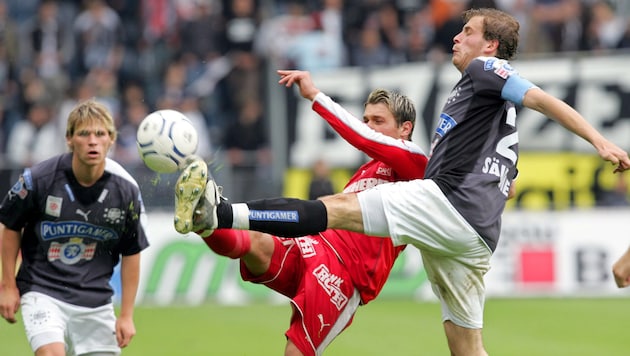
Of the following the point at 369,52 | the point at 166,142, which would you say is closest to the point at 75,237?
the point at 166,142

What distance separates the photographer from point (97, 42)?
18.0 meters

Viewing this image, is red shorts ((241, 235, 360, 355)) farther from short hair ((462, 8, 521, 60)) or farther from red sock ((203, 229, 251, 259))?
short hair ((462, 8, 521, 60))

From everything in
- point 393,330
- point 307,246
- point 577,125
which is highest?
point 577,125

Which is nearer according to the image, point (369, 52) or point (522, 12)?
point (369, 52)

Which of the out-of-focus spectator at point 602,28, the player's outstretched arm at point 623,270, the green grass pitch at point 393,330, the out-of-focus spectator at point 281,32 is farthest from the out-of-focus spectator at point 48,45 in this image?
the player's outstretched arm at point 623,270

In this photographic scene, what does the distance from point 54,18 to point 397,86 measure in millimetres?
6051

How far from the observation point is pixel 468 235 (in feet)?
21.8

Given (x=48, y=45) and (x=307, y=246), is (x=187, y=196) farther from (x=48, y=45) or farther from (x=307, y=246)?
(x=48, y=45)

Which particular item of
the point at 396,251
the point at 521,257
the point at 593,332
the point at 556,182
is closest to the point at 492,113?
the point at 396,251

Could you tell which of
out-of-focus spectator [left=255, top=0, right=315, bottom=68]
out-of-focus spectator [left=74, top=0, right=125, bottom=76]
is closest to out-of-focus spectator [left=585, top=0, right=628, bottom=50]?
out-of-focus spectator [left=255, top=0, right=315, bottom=68]

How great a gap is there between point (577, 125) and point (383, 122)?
162cm

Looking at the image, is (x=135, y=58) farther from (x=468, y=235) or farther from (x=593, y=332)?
(x=468, y=235)

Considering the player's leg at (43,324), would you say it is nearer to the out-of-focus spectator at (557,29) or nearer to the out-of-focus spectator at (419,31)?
the out-of-focus spectator at (419,31)

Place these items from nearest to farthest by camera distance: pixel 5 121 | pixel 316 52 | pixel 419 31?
1. pixel 316 52
2. pixel 5 121
3. pixel 419 31
